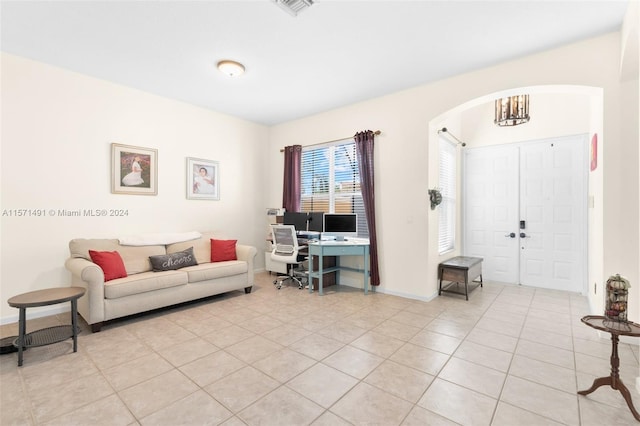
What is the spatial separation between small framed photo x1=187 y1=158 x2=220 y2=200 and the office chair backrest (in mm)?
1379

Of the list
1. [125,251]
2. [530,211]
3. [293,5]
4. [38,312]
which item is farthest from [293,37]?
[530,211]

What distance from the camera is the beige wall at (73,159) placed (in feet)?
11.0

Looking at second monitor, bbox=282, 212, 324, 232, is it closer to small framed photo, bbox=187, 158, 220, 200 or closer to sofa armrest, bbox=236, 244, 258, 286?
sofa armrest, bbox=236, 244, 258, 286

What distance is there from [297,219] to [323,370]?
127 inches

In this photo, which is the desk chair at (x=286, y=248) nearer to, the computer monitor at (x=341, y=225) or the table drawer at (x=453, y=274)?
the computer monitor at (x=341, y=225)

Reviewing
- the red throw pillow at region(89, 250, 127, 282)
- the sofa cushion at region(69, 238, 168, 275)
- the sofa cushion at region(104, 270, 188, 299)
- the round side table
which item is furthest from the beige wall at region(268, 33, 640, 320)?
the round side table

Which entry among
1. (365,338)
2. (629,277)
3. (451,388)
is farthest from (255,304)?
(629,277)

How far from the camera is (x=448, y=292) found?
4.51m

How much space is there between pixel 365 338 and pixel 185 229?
3.49 meters

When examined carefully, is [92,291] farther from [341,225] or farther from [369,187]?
[369,187]

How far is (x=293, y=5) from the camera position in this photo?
250 cm

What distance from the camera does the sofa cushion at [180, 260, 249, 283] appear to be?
12.8ft

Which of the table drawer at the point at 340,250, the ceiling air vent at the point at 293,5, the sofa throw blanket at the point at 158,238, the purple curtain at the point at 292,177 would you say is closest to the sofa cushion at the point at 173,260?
the sofa throw blanket at the point at 158,238

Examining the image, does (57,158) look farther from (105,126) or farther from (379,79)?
(379,79)
